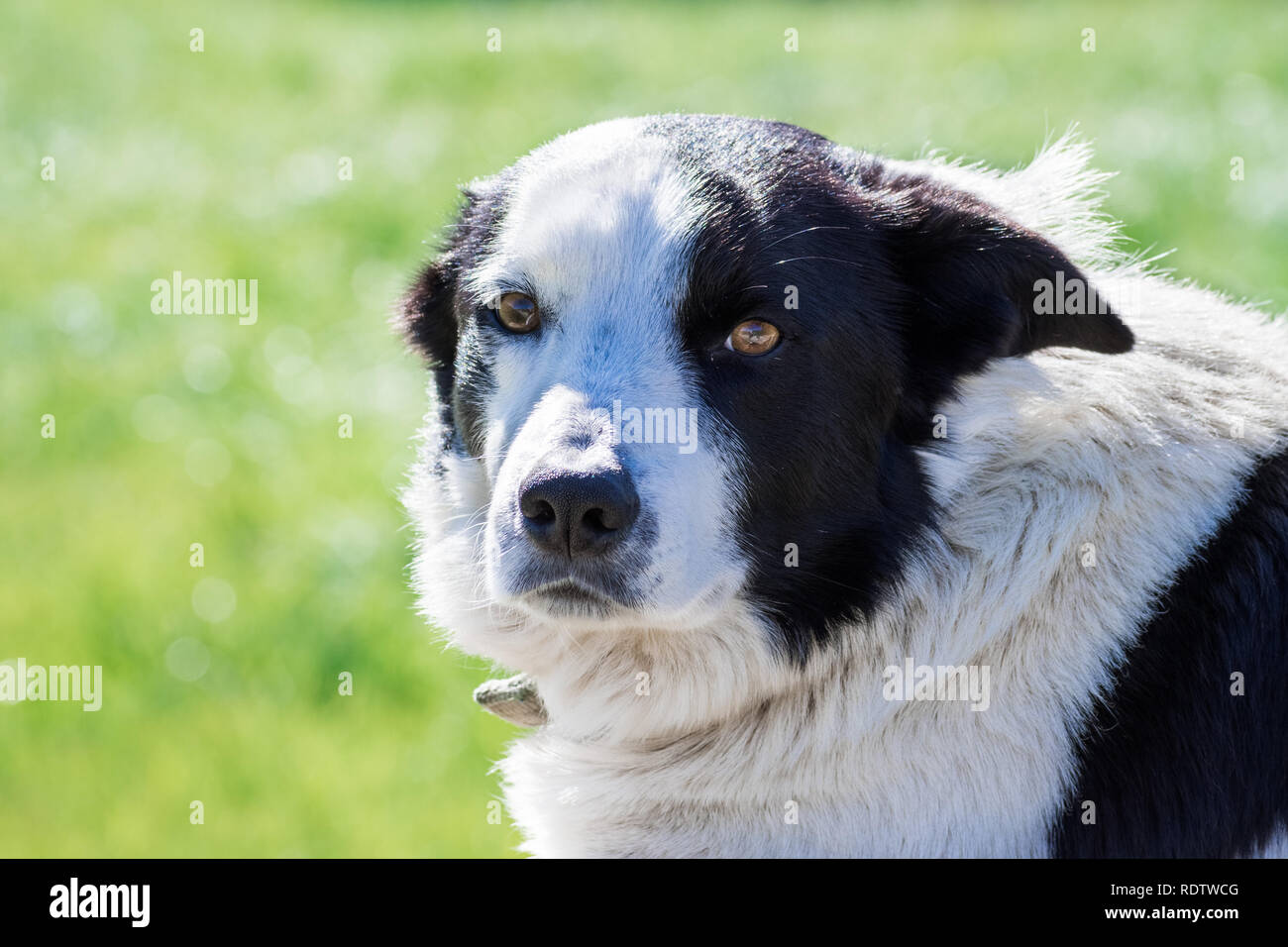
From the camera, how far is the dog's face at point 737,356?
10.6 ft

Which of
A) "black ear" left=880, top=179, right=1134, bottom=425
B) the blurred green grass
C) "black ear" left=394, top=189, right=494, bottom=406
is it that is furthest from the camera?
the blurred green grass

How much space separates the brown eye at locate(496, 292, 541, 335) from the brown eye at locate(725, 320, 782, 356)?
51 centimetres

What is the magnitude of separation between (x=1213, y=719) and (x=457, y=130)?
30.9ft

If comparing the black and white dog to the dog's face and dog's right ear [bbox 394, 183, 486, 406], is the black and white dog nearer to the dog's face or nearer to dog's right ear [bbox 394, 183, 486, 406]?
the dog's face

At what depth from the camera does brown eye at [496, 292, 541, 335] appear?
3.54 metres

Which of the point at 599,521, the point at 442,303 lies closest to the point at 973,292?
the point at 599,521

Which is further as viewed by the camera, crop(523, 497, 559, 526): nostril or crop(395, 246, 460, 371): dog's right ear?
crop(395, 246, 460, 371): dog's right ear

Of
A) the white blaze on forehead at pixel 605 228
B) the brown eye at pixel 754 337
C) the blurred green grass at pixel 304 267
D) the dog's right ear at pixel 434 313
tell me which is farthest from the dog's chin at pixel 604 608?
the blurred green grass at pixel 304 267

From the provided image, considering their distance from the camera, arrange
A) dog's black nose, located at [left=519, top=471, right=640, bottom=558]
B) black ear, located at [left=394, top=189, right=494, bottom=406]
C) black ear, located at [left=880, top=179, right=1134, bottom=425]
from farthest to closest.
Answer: black ear, located at [left=394, top=189, right=494, bottom=406], black ear, located at [left=880, top=179, right=1134, bottom=425], dog's black nose, located at [left=519, top=471, right=640, bottom=558]

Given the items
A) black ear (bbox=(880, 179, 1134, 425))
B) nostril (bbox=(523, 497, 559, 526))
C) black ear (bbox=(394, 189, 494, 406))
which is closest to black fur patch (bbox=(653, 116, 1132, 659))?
black ear (bbox=(880, 179, 1134, 425))

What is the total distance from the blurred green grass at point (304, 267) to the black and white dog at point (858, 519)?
1.68m

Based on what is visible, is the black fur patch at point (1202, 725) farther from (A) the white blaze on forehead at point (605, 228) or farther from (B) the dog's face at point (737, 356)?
(A) the white blaze on forehead at point (605, 228)
